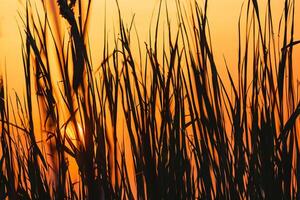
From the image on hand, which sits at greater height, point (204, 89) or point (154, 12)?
point (154, 12)

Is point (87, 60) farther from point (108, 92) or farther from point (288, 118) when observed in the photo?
point (288, 118)

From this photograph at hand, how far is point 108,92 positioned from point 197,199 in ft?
1.05

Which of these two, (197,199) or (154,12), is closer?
(197,199)

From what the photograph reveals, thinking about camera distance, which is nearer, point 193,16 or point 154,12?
point 193,16

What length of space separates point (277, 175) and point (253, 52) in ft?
0.90

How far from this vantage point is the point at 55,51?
1.09 m

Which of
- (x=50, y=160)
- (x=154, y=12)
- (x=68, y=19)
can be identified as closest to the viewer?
(x=68, y=19)

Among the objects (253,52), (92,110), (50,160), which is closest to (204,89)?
(253,52)

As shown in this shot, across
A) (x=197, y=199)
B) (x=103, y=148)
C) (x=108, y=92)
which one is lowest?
(x=197, y=199)

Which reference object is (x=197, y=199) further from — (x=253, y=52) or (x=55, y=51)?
(x=55, y=51)

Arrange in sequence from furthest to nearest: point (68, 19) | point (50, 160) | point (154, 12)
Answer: point (154, 12)
point (50, 160)
point (68, 19)

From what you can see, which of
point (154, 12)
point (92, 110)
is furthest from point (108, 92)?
point (154, 12)

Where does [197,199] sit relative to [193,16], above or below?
below

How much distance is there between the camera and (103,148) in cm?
108
